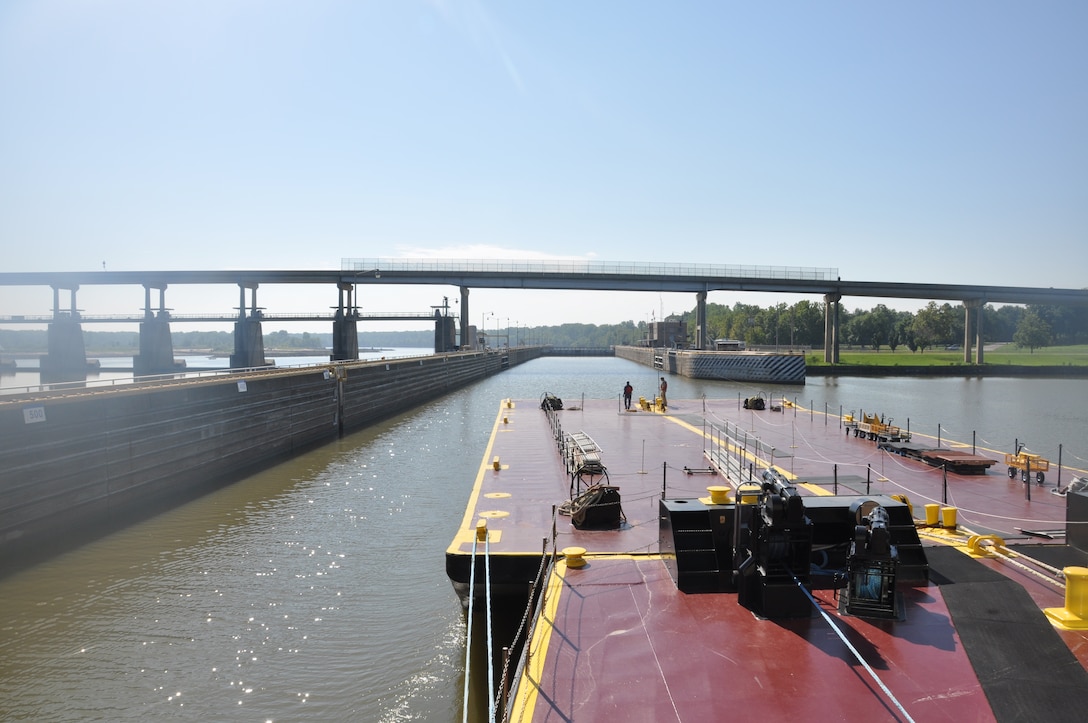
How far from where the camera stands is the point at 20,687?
11.3 m

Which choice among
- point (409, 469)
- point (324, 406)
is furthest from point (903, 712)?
point (324, 406)

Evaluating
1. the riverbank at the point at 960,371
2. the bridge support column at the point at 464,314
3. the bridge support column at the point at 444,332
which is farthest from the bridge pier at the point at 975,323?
the bridge support column at the point at 444,332

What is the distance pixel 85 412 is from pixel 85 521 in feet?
11.3

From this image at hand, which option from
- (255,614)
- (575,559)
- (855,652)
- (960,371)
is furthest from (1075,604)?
(960,371)

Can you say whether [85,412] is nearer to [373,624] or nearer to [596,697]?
[373,624]

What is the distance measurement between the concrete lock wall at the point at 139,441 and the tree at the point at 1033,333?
186 m

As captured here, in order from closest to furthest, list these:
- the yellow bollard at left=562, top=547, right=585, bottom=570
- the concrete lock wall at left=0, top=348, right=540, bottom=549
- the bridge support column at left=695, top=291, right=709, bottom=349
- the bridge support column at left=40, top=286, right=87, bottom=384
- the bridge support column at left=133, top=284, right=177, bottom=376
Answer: the yellow bollard at left=562, top=547, right=585, bottom=570 → the concrete lock wall at left=0, top=348, right=540, bottom=549 → the bridge support column at left=40, top=286, right=87, bottom=384 → the bridge support column at left=133, top=284, right=177, bottom=376 → the bridge support column at left=695, top=291, right=709, bottom=349

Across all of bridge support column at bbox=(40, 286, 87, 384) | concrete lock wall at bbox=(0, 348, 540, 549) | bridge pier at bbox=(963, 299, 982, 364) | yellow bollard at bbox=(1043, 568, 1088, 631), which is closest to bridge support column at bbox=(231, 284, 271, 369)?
bridge support column at bbox=(40, 286, 87, 384)

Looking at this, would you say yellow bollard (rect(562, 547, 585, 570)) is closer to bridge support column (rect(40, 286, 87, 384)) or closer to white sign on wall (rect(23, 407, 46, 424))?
white sign on wall (rect(23, 407, 46, 424))

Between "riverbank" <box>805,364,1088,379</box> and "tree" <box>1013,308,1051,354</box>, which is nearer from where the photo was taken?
"riverbank" <box>805,364,1088,379</box>

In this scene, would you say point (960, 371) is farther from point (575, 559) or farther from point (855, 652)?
point (855, 652)

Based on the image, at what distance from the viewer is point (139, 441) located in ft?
75.8

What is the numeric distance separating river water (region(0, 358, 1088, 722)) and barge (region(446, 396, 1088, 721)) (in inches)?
73.9

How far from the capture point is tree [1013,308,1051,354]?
164 metres
